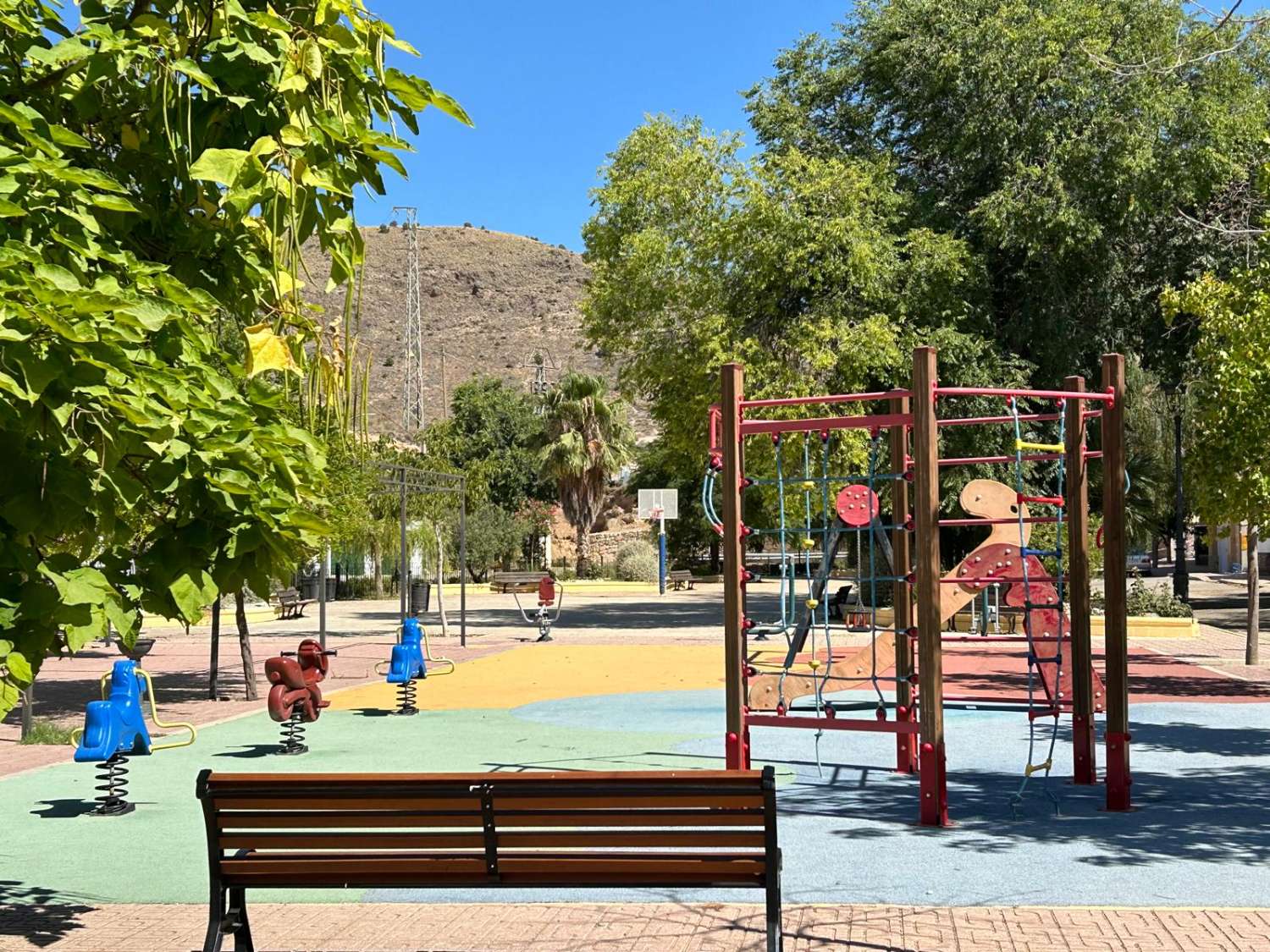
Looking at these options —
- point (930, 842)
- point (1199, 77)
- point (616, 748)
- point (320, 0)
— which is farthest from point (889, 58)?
point (320, 0)

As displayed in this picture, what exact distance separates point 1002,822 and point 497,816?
14.6 ft

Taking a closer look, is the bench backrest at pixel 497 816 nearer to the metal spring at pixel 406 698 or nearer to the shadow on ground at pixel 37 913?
the shadow on ground at pixel 37 913

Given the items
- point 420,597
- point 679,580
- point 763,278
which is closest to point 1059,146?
point 763,278

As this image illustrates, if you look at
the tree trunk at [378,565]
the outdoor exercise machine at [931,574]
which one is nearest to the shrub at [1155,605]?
the outdoor exercise machine at [931,574]

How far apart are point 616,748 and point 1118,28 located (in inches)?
891

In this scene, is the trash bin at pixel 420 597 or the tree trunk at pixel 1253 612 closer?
the tree trunk at pixel 1253 612

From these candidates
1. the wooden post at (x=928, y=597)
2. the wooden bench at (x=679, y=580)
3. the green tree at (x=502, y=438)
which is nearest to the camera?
the wooden post at (x=928, y=597)

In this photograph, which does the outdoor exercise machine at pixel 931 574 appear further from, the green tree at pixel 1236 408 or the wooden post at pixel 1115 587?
the green tree at pixel 1236 408

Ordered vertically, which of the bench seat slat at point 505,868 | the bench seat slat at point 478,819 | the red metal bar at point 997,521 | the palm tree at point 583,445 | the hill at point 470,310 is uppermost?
the hill at point 470,310

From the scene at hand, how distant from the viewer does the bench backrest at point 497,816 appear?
5.09 metres

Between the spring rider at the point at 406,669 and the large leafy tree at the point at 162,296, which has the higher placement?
the large leafy tree at the point at 162,296

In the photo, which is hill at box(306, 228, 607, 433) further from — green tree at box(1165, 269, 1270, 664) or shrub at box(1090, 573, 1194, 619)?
green tree at box(1165, 269, 1270, 664)

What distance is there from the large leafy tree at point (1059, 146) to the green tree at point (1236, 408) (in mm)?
10514

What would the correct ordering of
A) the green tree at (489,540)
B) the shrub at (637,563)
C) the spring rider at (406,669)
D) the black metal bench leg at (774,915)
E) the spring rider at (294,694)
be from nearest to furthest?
the black metal bench leg at (774,915), the spring rider at (294,694), the spring rider at (406,669), the green tree at (489,540), the shrub at (637,563)
